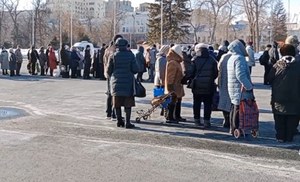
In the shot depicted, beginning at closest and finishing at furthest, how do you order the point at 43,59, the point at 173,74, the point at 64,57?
the point at 173,74 → the point at 64,57 → the point at 43,59

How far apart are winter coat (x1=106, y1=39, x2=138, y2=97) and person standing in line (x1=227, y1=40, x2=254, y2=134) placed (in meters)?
2.09

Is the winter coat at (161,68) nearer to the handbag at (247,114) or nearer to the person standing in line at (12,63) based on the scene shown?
the handbag at (247,114)

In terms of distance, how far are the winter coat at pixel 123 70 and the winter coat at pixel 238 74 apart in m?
2.08

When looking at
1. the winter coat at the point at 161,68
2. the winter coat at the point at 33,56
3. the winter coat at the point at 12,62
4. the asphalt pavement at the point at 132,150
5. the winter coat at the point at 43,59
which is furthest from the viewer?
the winter coat at the point at 43,59

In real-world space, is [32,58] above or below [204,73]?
above

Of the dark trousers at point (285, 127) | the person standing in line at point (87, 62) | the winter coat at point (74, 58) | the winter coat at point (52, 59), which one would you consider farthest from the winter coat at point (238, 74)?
the winter coat at point (52, 59)

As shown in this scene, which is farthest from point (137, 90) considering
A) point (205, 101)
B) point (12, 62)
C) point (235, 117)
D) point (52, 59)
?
point (12, 62)

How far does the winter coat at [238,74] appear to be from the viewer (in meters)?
8.79

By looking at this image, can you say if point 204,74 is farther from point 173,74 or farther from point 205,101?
point 173,74

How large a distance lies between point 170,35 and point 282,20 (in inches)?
1134

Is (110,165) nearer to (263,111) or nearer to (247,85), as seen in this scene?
(247,85)

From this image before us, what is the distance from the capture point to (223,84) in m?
9.69

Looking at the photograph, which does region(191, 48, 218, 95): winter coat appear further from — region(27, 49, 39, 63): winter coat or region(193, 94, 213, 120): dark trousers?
region(27, 49, 39, 63): winter coat

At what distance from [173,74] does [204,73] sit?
0.81 meters
